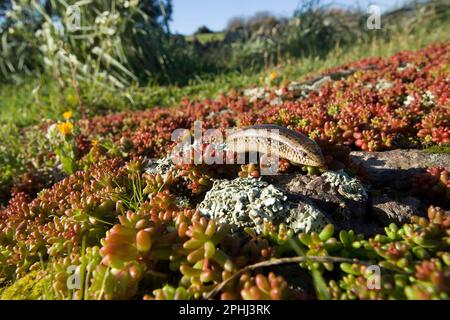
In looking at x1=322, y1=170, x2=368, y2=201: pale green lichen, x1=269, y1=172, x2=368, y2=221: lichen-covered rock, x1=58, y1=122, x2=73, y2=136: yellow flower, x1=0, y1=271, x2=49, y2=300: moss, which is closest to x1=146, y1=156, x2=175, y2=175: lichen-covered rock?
x1=269, y1=172, x2=368, y2=221: lichen-covered rock

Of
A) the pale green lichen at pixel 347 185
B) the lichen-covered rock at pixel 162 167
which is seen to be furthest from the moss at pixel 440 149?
the lichen-covered rock at pixel 162 167

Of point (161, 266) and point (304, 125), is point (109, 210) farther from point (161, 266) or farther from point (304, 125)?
point (304, 125)

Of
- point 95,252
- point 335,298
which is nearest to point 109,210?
point 95,252

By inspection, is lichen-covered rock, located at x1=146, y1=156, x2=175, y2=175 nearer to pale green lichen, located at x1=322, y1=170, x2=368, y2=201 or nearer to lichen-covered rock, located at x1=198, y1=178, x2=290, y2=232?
lichen-covered rock, located at x1=198, y1=178, x2=290, y2=232

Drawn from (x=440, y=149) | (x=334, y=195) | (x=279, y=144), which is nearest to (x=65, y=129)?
(x=279, y=144)

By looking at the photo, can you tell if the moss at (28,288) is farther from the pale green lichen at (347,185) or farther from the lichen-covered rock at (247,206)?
the pale green lichen at (347,185)

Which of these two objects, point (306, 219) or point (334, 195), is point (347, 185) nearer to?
point (334, 195)
